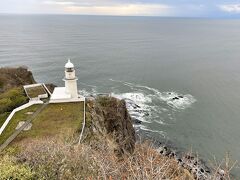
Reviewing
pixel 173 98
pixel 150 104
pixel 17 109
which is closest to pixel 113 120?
pixel 17 109

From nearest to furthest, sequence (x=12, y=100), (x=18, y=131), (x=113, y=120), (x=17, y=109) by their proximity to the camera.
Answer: (x=18, y=131) → (x=17, y=109) → (x=113, y=120) → (x=12, y=100)

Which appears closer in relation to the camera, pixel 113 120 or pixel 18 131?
pixel 18 131

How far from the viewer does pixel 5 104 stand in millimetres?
38219

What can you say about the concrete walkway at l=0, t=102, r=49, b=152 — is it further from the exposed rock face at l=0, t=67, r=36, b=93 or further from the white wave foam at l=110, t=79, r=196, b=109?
the white wave foam at l=110, t=79, r=196, b=109

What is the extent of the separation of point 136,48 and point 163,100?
65928 millimetres

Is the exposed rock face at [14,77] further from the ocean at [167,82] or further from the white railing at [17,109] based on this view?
the white railing at [17,109]

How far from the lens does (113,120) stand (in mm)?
39938

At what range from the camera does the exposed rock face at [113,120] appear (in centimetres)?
3521

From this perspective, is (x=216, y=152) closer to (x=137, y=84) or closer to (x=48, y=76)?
(x=137, y=84)

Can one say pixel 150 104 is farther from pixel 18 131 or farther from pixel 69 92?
pixel 18 131

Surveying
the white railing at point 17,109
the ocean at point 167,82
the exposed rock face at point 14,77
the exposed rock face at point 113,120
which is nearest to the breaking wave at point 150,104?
the ocean at point 167,82

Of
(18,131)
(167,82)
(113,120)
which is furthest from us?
(167,82)

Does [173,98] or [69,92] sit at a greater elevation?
[69,92]

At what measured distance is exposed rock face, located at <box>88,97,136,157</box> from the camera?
116ft
